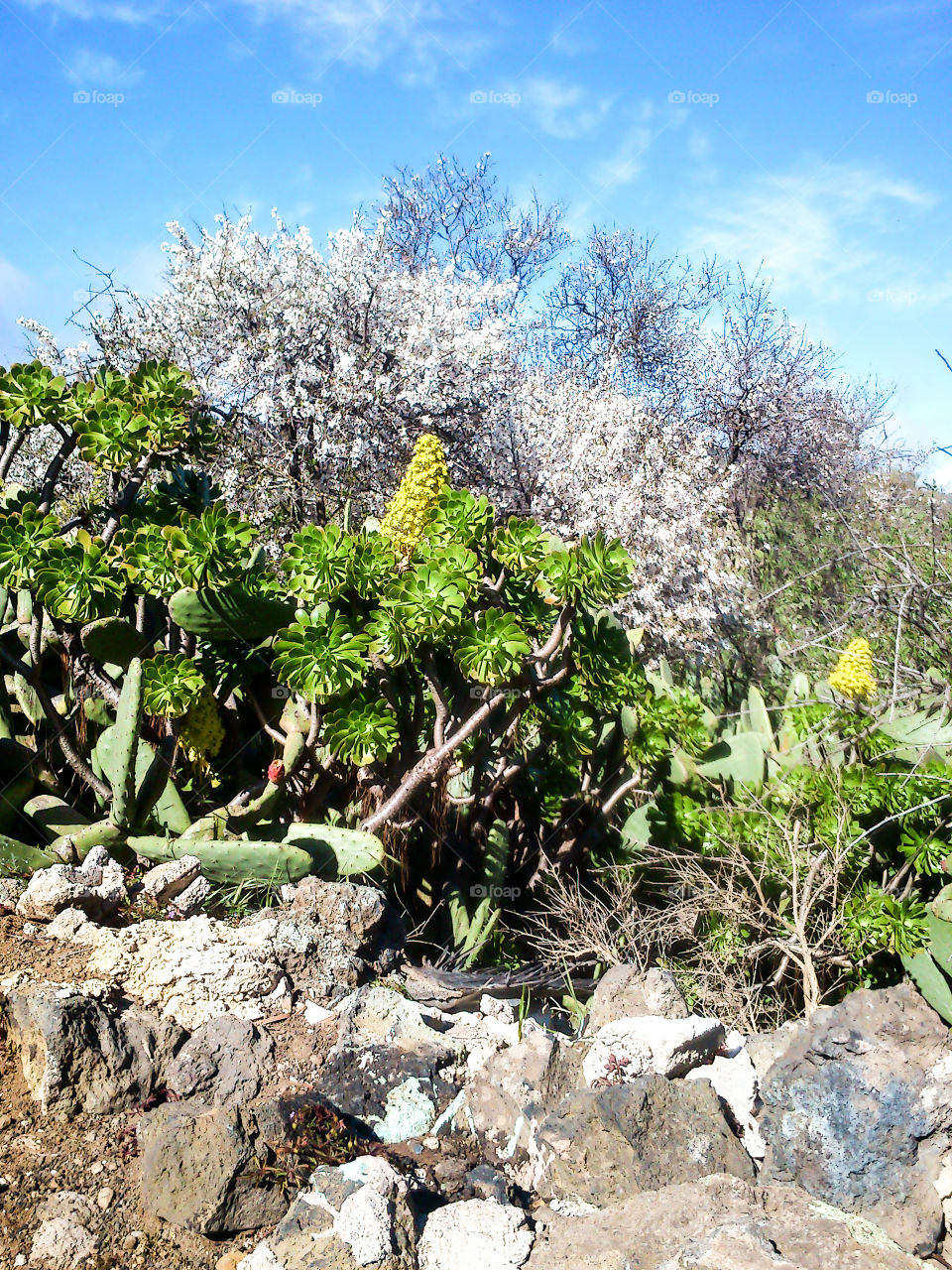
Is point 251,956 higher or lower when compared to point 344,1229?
higher

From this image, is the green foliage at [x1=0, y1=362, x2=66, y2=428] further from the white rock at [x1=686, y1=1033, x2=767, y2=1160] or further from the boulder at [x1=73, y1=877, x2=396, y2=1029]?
the white rock at [x1=686, y1=1033, x2=767, y2=1160]

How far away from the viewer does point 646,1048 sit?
8.86ft

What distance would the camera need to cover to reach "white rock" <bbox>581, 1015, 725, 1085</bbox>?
2672 mm

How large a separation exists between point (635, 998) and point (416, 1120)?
0.78m

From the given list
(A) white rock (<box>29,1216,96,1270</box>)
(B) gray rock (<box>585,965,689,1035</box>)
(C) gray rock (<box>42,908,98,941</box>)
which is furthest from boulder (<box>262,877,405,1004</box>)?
(A) white rock (<box>29,1216,96,1270</box>)

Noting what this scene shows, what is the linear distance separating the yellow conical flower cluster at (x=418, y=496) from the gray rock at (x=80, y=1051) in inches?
75.2

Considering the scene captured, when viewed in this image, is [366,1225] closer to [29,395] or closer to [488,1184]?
[488,1184]

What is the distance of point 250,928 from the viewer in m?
3.20

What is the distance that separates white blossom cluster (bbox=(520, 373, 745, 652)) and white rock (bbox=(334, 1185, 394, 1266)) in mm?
6871

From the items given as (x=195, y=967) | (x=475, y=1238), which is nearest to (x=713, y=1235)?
(x=475, y=1238)

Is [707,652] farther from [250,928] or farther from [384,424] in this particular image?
[250,928]

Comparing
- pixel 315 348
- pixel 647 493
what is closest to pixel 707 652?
pixel 647 493

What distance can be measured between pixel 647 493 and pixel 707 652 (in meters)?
1.92

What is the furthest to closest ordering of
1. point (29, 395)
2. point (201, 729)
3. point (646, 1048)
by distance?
1. point (201, 729)
2. point (29, 395)
3. point (646, 1048)
